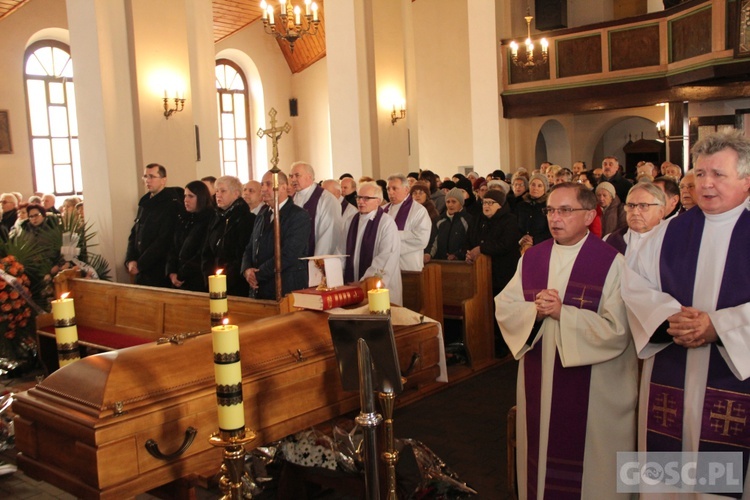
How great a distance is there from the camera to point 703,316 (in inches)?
101

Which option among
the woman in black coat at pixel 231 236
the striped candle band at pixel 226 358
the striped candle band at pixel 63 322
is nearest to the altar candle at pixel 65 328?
the striped candle band at pixel 63 322

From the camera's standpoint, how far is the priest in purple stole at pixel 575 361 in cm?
303

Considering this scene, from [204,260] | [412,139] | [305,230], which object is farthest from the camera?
[412,139]

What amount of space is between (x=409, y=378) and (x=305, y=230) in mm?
1831

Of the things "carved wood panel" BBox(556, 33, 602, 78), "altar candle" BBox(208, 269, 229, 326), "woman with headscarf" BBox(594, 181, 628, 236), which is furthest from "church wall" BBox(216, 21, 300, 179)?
"altar candle" BBox(208, 269, 229, 326)

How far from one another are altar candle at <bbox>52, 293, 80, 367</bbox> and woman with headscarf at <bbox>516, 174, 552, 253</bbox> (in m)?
4.61

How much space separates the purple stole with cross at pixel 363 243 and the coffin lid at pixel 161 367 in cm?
245

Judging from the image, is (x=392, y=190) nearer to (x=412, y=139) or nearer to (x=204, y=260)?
(x=204, y=260)

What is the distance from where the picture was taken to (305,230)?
17.1 feet

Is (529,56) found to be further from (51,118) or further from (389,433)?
(389,433)

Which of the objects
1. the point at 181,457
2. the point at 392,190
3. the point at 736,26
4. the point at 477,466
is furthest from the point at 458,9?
the point at 181,457

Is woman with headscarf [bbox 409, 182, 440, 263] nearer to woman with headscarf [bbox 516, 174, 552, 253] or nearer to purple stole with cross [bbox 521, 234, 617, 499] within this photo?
woman with headscarf [bbox 516, 174, 552, 253]

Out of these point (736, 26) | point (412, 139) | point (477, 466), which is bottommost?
point (477, 466)

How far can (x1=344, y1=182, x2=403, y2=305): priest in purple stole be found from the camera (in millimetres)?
5789
